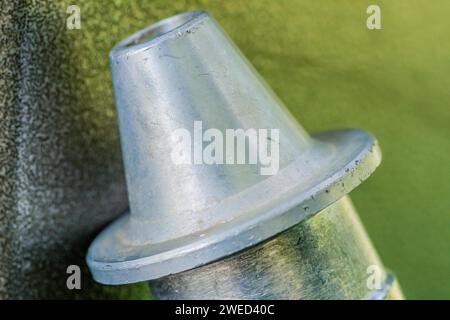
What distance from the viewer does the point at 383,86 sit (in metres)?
0.93

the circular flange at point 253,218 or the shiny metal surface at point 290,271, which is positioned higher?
the circular flange at point 253,218

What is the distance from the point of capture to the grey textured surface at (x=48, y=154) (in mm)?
752

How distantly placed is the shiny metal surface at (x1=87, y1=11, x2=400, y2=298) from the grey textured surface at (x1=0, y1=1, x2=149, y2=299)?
137 mm

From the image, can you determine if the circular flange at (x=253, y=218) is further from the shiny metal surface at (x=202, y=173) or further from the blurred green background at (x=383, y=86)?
the blurred green background at (x=383, y=86)

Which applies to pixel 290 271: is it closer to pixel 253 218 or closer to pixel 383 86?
pixel 253 218

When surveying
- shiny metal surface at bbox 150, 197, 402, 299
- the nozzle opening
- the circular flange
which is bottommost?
shiny metal surface at bbox 150, 197, 402, 299

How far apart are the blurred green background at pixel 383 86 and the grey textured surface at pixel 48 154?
0.33ft

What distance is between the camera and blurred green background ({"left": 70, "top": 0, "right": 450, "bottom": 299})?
883mm

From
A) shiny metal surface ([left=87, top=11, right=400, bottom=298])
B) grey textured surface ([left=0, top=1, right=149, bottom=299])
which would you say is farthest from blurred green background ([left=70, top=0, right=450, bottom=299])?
shiny metal surface ([left=87, top=11, right=400, bottom=298])

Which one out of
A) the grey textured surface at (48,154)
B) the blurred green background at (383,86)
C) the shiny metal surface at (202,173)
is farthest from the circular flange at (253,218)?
the blurred green background at (383,86)

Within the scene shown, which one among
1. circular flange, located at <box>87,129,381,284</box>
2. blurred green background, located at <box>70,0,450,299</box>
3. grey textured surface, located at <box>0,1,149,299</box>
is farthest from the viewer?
blurred green background, located at <box>70,0,450,299</box>

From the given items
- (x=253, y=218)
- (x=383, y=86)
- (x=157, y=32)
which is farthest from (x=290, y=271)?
(x=383, y=86)

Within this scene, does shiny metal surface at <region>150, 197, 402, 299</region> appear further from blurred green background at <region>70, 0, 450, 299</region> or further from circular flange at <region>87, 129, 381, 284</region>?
blurred green background at <region>70, 0, 450, 299</region>

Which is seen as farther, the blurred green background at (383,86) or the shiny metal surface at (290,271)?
the blurred green background at (383,86)
